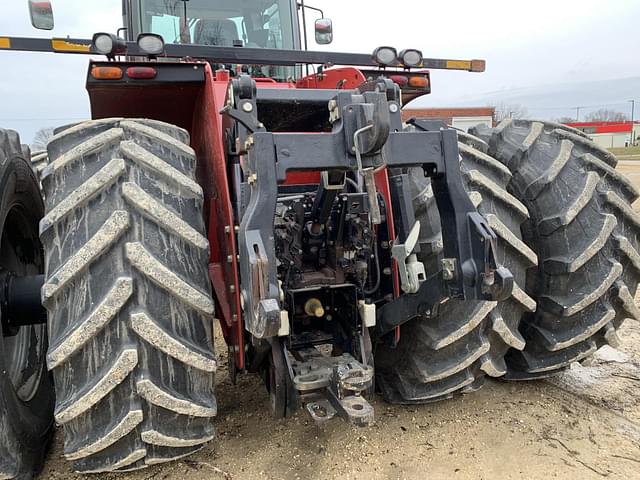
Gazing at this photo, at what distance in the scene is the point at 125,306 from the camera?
178 cm

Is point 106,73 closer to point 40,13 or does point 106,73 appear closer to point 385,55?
point 40,13

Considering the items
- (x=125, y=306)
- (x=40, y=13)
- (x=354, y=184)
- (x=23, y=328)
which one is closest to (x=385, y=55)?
(x=354, y=184)

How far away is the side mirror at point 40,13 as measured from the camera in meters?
3.24

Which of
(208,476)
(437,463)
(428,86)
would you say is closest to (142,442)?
(208,476)

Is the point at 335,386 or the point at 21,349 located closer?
the point at 335,386

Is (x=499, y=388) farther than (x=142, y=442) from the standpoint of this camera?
Yes

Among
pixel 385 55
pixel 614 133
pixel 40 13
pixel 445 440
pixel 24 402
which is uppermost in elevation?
pixel 40 13

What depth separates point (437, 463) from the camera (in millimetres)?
2369

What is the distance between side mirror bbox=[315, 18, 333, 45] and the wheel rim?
2.78m

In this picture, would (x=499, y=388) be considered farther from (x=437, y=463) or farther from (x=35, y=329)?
(x=35, y=329)

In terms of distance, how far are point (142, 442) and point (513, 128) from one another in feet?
8.47

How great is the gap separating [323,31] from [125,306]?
11.3 ft

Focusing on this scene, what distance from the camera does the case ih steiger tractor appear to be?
1.79 metres

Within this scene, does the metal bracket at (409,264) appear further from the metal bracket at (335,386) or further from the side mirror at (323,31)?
the side mirror at (323,31)
